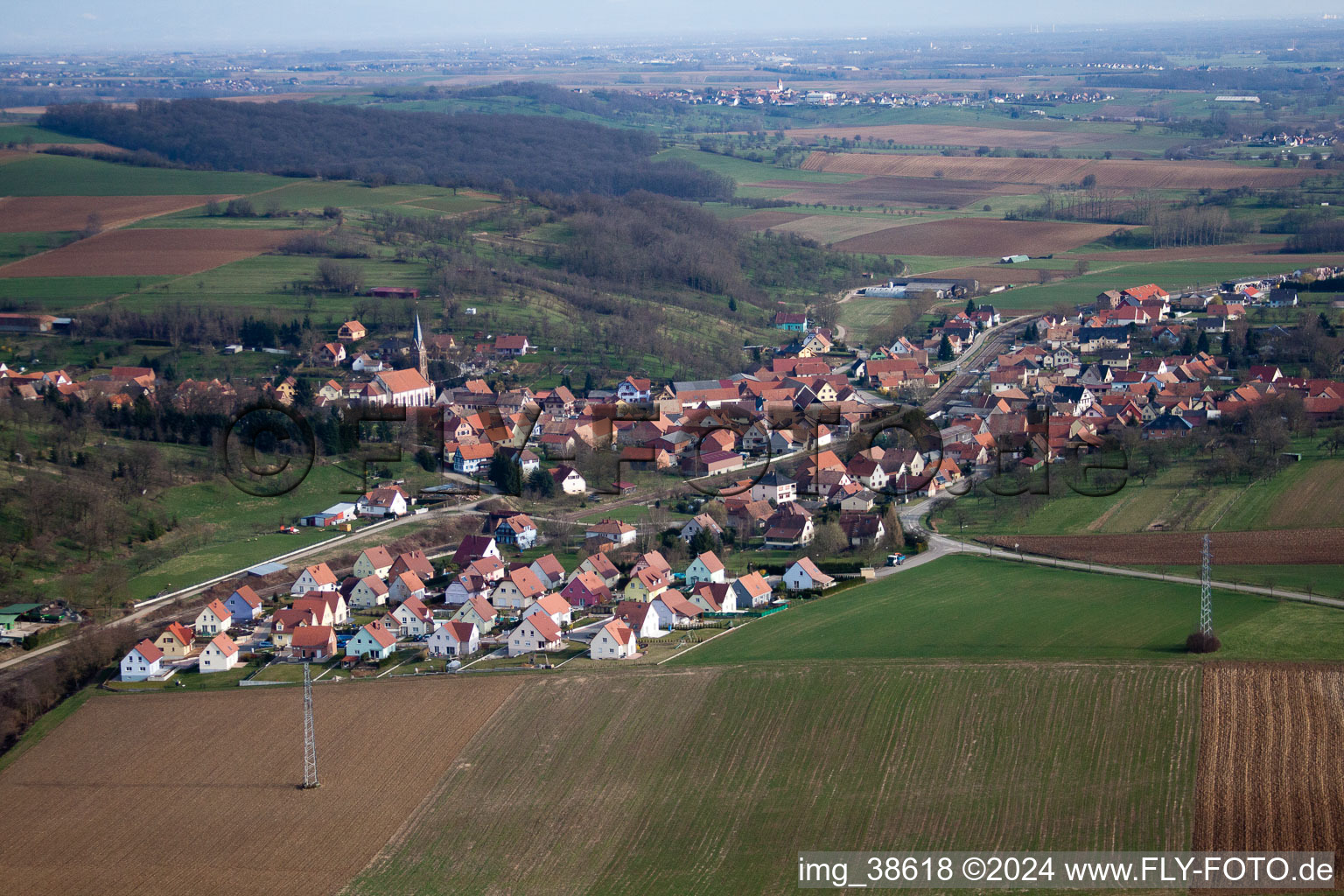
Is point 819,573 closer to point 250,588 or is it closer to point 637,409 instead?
point 250,588

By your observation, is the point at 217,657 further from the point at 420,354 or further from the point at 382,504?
the point at 420,354

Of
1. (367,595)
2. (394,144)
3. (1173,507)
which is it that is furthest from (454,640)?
(394,144)

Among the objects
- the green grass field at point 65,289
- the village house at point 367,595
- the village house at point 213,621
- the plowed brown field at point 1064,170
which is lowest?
the village house at point 367,595

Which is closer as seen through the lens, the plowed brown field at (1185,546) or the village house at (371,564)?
the plowed brown field at (1185,546)

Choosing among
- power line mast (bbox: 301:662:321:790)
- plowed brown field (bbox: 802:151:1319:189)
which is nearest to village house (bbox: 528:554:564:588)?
power line mast (bbox: 301:662:321:790)

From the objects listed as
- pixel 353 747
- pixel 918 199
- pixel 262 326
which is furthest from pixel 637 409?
pixel 918 199

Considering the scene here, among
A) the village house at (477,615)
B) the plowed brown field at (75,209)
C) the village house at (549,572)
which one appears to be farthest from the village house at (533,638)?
the plowed brown field at (75,209)

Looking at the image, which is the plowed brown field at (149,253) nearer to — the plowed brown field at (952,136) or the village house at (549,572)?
the village house at (549,572)
